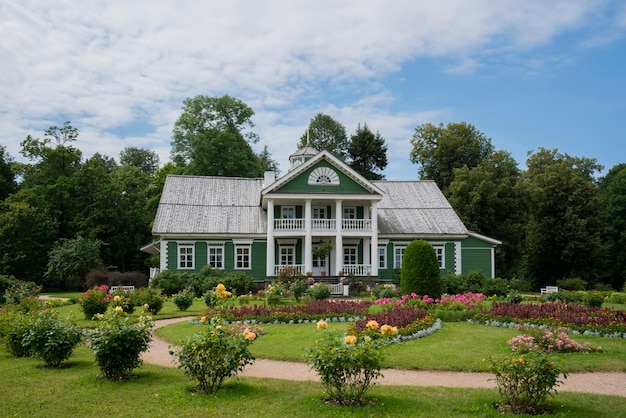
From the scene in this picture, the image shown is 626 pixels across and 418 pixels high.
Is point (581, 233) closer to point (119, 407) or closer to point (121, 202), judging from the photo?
point (121, 202)

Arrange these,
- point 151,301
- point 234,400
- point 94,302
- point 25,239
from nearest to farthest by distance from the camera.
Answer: point 234,400
point 94,302
point 151,301
point 25,239

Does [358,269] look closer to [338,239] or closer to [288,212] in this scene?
[338,239]

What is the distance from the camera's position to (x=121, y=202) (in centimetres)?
4459

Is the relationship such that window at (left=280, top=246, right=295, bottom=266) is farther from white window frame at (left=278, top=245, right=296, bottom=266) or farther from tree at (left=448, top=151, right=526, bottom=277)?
tree at (left=448, top=151, right=526, bottom=277)

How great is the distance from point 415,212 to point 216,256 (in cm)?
1328

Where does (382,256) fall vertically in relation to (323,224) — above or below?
below

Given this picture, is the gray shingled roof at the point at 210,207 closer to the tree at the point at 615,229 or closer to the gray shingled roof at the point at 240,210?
the gray shingled roof at the point at 240,210

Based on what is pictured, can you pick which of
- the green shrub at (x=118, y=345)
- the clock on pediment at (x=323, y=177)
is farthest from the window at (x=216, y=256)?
the green shrub at (x=118, y=345)

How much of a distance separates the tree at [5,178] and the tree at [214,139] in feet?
46.3

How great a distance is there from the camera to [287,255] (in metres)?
34.1

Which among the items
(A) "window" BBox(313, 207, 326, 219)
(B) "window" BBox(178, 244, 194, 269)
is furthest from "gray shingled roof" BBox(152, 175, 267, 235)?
(A) "window" BBox(313, 207, 326, 219)

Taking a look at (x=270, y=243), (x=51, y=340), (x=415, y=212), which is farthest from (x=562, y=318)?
(x=415, y=212)

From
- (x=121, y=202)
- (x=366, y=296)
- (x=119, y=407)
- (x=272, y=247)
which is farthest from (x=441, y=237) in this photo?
(x=119, y=407)

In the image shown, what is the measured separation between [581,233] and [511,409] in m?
36.5
